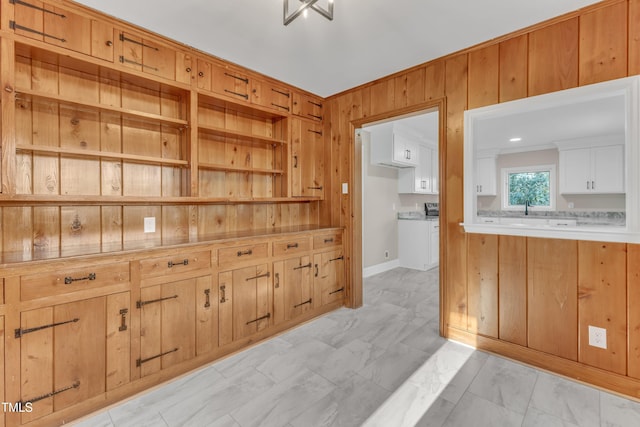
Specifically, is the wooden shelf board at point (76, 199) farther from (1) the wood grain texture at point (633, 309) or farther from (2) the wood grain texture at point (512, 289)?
(1) the wood grain texture at point (633, 309)

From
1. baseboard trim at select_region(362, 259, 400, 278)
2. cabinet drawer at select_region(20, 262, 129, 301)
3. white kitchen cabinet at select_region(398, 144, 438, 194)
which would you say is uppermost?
white kitchen cabinet at select_region(398, 144, 438, 194)

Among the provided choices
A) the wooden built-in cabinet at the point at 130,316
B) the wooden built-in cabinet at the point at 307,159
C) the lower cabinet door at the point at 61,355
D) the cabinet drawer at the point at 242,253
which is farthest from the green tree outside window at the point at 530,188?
the lower cabinet door at the point at 61,355

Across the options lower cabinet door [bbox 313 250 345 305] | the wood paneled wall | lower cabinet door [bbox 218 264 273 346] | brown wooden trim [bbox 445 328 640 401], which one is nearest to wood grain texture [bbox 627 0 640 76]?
the wood paneled wall

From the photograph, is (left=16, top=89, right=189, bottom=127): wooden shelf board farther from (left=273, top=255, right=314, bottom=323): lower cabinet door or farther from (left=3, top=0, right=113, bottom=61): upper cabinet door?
(left=273, top=255, right=314, bottom=323): lower cabinet door

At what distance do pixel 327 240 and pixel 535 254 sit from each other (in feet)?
6.18

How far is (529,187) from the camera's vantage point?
6.05 meters

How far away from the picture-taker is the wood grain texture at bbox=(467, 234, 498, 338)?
2355 mm

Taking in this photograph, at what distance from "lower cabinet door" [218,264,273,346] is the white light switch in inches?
26.8

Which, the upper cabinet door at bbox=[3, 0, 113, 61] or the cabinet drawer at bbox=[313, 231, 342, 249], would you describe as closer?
the upper cabinet door at bbox=[3, 0, 113, 61]

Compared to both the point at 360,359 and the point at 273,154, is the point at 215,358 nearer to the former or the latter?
the point at 360,359

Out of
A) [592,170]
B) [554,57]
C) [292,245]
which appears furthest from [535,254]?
[592,170]

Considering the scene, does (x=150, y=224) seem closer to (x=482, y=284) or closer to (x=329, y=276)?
(x=329, y=276)

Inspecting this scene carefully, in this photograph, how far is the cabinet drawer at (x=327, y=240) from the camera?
3.11 m

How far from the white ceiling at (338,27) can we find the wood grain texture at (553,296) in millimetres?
1659
